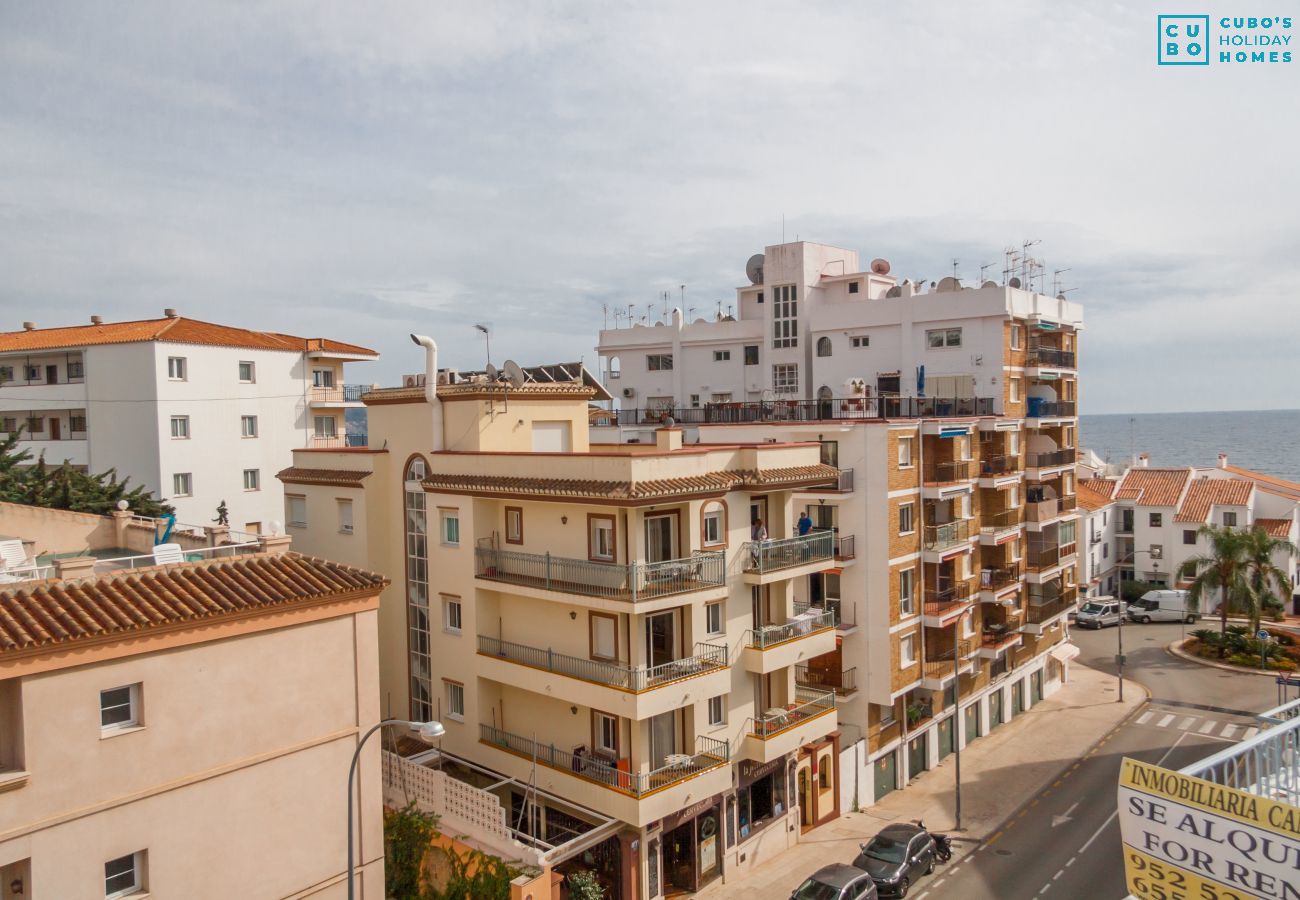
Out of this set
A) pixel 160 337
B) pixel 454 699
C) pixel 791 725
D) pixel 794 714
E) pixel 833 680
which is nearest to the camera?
pixel 791 725

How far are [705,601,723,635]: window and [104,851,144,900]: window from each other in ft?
51.6

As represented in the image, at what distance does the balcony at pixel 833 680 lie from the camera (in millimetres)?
34188

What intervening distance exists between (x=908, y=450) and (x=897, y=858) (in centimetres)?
1505

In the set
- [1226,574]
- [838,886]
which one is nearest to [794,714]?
[838,886]

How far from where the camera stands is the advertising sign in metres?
8.02

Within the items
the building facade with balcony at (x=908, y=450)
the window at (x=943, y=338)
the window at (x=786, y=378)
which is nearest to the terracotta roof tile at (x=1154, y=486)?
the building facade with balcony at (x=908, y=450)

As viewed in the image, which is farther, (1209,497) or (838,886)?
(1209,497)

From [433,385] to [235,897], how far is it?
1692 cm

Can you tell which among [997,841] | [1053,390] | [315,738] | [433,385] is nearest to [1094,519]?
[1053,390]

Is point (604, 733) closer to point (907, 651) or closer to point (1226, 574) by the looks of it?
point (907, 651)

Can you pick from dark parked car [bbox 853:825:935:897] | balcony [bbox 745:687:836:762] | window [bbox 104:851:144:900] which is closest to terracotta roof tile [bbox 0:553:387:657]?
window [bbox 104:851:144:900]

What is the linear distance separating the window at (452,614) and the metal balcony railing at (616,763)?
340 centimetres

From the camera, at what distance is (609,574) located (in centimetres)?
2541

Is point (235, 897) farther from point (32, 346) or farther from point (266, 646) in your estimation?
point (32, 346)
